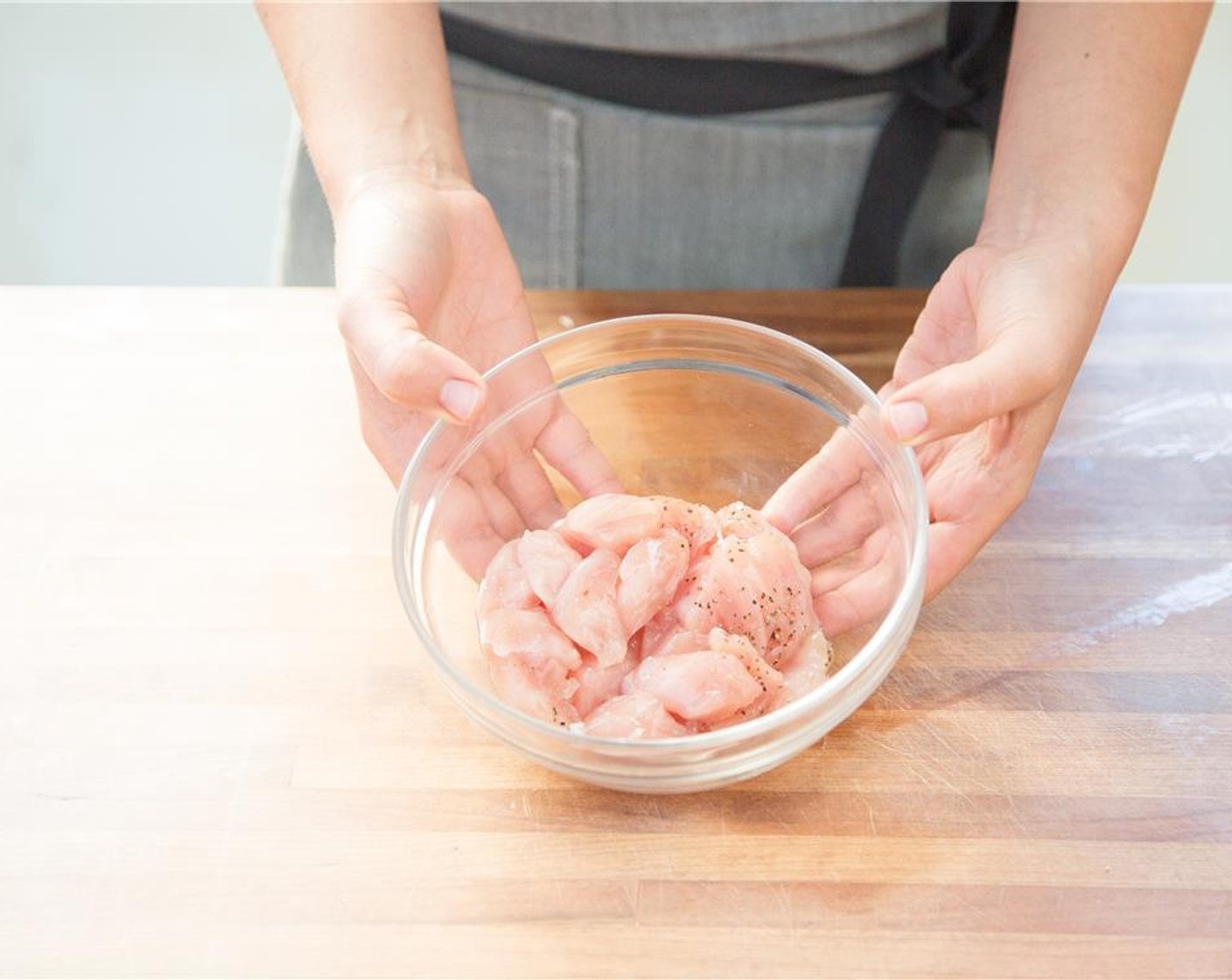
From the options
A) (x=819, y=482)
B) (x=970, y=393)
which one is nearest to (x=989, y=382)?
(x=970, y=393)

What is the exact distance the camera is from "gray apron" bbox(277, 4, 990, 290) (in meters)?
1.67

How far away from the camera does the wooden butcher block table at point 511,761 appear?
3.83 ft

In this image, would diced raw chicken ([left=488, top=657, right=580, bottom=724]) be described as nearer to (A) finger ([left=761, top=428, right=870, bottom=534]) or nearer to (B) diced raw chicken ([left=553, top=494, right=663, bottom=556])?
(B) diced raw chicken ([left=553, top=494, right=663, bottom=556])

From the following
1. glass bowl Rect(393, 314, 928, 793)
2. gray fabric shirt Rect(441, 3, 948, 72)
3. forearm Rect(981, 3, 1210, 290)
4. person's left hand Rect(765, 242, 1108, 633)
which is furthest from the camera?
gray fabric shirt Rect(441, 3, 948, 72)

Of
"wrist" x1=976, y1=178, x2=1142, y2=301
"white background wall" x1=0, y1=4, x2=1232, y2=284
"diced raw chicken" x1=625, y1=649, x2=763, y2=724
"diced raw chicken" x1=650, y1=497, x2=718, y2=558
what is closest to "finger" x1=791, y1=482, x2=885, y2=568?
"diced raw chicken" x1=650, y1=497, x2=718, y2=558

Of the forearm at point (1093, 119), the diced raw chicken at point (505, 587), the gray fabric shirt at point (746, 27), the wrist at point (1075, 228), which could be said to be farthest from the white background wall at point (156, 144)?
the diced raw chicken at point (505, 587)

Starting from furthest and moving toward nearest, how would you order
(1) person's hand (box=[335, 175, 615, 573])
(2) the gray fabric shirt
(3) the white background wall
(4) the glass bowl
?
(3) the white background wall → (2) the gray fabric shirt → (1) person's hand (box=[335, 175, 615, 573]) → (4) the glass bowl

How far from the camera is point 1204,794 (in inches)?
49.2

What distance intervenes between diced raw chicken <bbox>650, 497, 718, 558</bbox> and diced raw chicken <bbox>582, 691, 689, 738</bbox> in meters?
0.21

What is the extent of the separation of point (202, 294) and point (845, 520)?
3.45 ft

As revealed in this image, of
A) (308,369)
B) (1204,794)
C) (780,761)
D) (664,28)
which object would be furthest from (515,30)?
(1204,794)

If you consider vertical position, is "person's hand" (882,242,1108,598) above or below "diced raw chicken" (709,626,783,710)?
above

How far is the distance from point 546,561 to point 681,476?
29cm

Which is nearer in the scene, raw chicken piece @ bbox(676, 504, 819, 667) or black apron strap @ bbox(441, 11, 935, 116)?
raw chicken piece @ bbox(676, 504, 819, 667)
